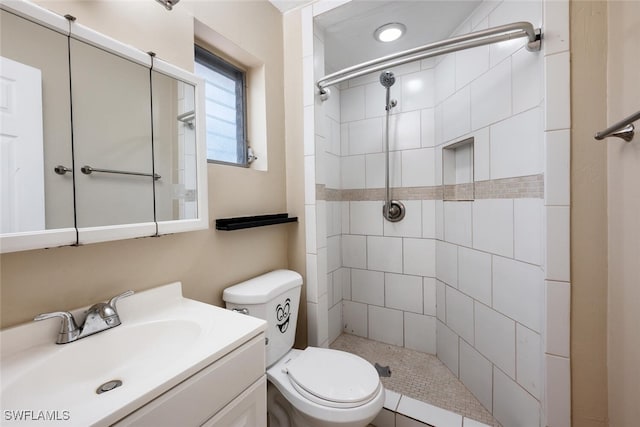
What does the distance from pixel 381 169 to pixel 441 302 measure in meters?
1.07

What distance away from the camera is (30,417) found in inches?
21.1

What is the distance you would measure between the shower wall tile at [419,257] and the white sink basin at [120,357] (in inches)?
55.7

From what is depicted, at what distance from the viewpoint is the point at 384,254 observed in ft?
6.86

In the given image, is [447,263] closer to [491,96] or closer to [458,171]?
[458,171]

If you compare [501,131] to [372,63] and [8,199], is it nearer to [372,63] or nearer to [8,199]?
[372,63]

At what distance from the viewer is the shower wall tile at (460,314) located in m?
1.57

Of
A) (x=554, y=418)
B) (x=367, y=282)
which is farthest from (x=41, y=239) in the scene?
(x=367, y=282)

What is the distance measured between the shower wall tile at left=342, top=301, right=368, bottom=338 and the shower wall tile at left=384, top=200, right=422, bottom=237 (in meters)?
0.68

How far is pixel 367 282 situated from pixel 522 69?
165 cm

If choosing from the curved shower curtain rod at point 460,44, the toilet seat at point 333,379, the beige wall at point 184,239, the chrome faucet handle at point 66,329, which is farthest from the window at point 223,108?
the toilet seat at point 333,379

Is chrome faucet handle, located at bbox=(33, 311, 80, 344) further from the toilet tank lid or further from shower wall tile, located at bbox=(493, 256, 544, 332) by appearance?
shower wall tile, located at bbox=(493, 256, 544, 332)

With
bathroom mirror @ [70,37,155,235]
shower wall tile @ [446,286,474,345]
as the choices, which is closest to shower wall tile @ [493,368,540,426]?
shower wall tile @ [446,286,474,345]

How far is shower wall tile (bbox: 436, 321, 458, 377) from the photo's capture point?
172 cm

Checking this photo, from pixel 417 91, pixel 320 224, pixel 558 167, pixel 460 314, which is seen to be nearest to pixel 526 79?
pixel 558 167
